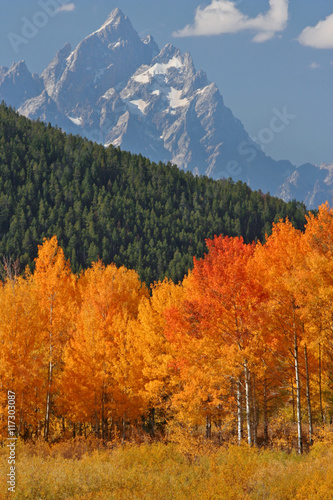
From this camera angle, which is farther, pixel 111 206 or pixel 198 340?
pixel 111 206

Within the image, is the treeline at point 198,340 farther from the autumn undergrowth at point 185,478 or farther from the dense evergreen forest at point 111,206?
the dense evergreen forest at point 111,206

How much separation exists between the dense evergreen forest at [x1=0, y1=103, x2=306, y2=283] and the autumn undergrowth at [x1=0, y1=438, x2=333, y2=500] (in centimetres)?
8478

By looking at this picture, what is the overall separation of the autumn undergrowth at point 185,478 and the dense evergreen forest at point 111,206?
8478 centimetres

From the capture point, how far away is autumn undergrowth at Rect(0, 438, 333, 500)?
1172 cm

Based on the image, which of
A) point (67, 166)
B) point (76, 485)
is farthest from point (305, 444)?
point (67, 166)

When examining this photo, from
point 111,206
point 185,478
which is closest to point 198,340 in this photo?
point 185,478

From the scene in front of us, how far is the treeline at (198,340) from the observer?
17.7 meters

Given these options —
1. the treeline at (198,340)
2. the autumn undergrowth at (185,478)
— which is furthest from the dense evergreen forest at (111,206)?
the autumn undergrowth at (185,478)

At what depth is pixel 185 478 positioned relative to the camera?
13641 mm

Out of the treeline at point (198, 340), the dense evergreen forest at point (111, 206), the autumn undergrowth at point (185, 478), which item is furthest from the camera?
the dense evergreen forest at point (111, 206)

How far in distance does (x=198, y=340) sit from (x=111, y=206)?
413 ft

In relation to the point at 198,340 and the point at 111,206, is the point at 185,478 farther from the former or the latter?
the point at 111,206

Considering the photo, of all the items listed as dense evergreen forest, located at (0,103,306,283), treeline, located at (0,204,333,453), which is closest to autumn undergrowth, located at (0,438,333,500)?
treeline, located at (0,204,333,453)

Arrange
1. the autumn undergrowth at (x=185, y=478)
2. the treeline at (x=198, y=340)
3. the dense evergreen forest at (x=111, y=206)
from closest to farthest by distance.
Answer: the autumn undergrowth at (x=185, y=478), the treeline at (x=198, y=340), the dense evergreen forest at (x=111, y=206)
